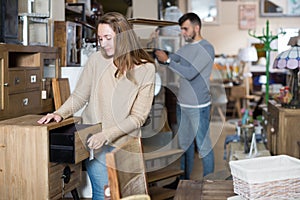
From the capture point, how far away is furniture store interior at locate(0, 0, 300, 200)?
5.24ft

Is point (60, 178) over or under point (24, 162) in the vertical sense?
under

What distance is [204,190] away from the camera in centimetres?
169

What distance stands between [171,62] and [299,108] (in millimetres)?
889

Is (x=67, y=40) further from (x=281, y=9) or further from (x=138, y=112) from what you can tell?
(x=281, y=9)

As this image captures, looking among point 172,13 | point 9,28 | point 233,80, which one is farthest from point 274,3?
point 9,28

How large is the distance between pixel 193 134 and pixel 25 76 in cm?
135

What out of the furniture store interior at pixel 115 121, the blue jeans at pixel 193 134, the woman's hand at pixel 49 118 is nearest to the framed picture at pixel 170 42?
the furniture store interior at pixel 115 121

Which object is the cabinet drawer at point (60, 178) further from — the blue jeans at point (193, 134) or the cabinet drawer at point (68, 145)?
the blue jeans at point (193, 134)

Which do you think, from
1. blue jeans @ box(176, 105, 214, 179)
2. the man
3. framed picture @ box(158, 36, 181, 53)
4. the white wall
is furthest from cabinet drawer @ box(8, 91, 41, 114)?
the white wall

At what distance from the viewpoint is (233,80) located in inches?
328

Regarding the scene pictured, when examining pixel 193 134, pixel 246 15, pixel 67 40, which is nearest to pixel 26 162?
pixel 67 40

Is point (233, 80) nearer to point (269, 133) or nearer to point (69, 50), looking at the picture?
point (269, 133)

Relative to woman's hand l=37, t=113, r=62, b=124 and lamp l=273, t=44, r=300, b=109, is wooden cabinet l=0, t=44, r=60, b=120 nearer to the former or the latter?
woman's hand l=37, t=113, r=62, b=124

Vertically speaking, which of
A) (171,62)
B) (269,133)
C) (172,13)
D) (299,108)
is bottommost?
(269,133)
